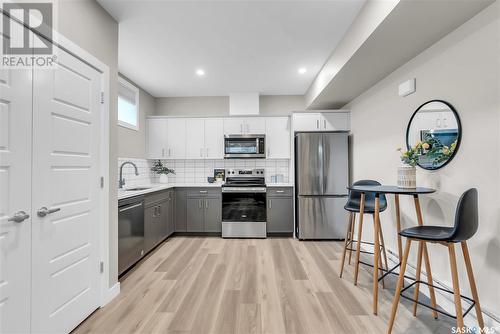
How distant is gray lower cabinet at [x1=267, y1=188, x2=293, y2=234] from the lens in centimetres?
423

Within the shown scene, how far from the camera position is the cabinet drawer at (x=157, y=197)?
3.23m

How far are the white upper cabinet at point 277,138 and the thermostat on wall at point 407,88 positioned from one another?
7.21ft

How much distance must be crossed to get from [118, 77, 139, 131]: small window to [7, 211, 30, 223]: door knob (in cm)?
252

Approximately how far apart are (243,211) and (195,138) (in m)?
1.69

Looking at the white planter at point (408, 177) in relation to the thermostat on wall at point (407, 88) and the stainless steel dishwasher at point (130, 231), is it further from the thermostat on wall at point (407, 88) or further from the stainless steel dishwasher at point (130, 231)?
the stainless steel dishwasher at point (130, 231)

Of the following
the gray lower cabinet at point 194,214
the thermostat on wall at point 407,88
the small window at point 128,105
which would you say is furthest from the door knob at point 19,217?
the thermostat on wall at point 407,88

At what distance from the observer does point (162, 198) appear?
3.73m

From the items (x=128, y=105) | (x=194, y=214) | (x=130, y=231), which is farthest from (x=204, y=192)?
(x=128, y=105)

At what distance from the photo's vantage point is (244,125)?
4.61 m

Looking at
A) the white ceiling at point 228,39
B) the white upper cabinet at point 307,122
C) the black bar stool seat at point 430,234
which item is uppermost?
the white ceiling at point 228,39

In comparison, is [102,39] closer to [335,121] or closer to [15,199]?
[15,199]

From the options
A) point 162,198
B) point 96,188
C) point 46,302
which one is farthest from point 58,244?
point 162,198

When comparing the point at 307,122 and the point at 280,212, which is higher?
the point at 307,122

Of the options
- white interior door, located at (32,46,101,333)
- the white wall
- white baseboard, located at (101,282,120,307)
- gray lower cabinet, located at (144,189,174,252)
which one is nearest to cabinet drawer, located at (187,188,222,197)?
gray lower cabinet, located at (144,189,174,252)
